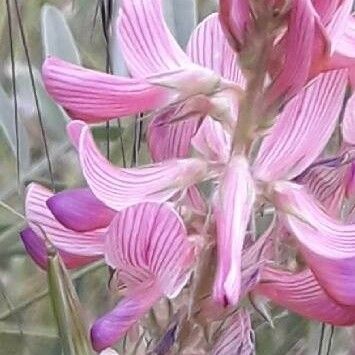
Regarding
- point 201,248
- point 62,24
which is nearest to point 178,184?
point 201,248

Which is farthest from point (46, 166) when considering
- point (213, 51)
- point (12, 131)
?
point (213, 51)

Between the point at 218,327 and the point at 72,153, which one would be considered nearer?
the point at 218,327

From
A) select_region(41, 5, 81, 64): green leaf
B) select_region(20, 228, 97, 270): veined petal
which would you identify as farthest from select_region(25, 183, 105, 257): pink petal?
select_region(41, 5, 81, 64): green leaf

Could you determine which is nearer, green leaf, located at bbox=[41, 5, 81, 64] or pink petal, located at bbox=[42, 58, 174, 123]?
pink petal, located at bbox=[42, 58, 174, 123]

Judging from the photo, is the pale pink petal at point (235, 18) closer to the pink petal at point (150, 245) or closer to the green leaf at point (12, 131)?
the pink petal at point (150, 245)

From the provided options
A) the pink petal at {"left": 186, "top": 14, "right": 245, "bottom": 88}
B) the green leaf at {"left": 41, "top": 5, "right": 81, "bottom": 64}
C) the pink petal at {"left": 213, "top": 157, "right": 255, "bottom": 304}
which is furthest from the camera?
the green leaf at {"left": 41, "top": 5, "right": 81, "bottom": 64}

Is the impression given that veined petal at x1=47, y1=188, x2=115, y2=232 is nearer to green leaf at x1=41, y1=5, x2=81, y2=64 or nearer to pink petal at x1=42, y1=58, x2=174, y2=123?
pink petal at x1=42, y1=58, x2=174, y2=123

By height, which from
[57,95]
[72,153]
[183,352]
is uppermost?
[57,95]

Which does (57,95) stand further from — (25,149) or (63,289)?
(25,149)
